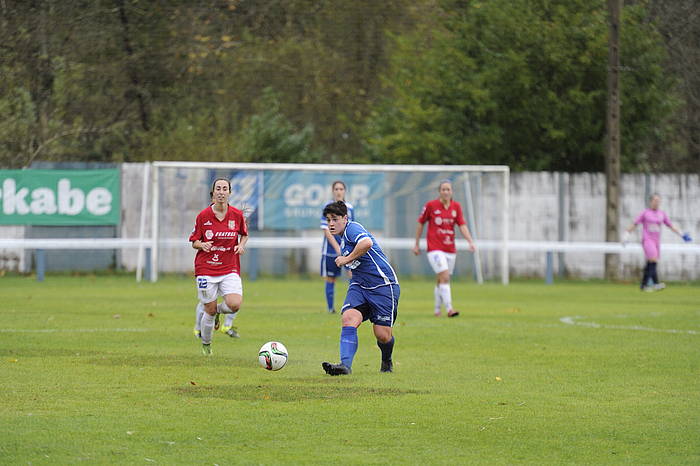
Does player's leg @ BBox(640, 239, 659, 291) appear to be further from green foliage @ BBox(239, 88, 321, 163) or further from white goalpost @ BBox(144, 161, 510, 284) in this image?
green foliage @ BBox(239, 88, 321, 163)

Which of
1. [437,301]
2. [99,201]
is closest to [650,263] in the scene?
[437,301]

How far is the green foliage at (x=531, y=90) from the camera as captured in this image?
3291 cm

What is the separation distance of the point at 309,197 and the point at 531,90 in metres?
7.09

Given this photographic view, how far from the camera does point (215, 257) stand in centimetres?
1362

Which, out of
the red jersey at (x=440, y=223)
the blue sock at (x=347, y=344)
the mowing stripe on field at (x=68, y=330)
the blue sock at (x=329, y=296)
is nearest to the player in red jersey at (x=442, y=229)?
the red jersey at (x=440, y=223)

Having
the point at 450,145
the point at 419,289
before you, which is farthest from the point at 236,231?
the point at 450,145

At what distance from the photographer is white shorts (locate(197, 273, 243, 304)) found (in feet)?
44.4

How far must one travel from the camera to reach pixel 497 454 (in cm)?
793

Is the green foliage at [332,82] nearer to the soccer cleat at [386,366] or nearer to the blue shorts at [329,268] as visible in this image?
the blue shorts at [329,268]

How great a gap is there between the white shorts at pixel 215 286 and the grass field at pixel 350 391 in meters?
0.65

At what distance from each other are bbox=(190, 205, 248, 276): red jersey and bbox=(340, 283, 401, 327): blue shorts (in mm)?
2168

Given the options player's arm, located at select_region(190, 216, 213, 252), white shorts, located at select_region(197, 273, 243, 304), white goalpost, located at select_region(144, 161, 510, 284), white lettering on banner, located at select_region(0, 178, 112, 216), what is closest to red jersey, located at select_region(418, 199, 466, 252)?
white shorts, located at select_region(197, 273, 243, 304)

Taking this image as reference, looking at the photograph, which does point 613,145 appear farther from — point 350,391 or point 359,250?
point 350,391

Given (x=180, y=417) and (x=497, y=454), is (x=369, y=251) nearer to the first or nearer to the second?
(x=180, y=417)
